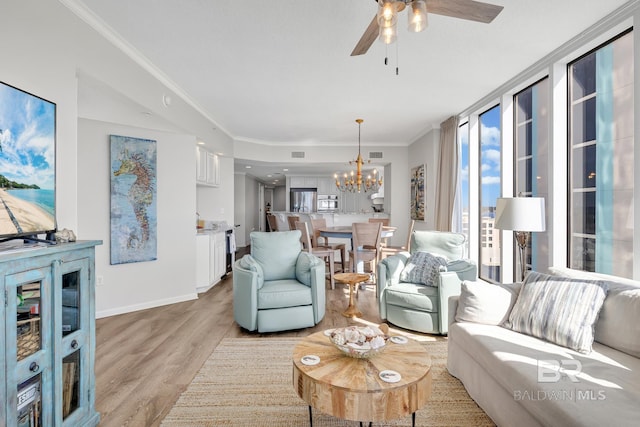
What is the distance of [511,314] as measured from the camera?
218cm

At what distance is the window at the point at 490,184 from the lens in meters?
4.35

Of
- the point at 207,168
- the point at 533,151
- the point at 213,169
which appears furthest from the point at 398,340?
the point at 213,169

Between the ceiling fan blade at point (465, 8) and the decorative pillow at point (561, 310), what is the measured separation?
1671 mm

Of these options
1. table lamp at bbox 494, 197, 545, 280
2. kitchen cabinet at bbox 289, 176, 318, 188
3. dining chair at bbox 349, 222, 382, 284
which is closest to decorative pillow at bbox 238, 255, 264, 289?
dining chair at bbox 349, 222, 382, 284

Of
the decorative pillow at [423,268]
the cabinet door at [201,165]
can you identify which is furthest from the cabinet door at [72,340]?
the cabinet door at [201,165]

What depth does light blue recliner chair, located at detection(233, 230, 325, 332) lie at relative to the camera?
316 centimetres

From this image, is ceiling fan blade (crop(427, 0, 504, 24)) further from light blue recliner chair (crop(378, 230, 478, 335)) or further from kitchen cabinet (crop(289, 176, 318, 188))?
kitchen cabinet (crop(289, 176, 318, 188))

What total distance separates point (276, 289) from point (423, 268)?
1.55 meters

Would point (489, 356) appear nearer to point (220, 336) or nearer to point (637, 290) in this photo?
point (637, 290)

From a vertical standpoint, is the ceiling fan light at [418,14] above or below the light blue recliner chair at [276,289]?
above

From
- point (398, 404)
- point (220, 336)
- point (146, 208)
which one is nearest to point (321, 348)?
point (398, 404)

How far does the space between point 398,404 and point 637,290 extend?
1.56 metres

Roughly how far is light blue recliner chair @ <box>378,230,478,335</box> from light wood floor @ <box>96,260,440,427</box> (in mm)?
460

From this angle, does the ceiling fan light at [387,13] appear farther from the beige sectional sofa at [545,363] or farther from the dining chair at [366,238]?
the dining chair at [366,238]
